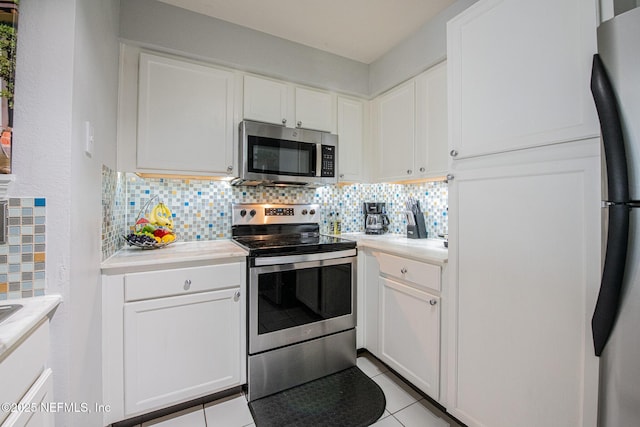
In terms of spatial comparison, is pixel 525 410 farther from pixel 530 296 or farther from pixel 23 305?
pixel 23 305

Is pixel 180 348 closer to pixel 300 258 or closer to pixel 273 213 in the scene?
pixel 300 258

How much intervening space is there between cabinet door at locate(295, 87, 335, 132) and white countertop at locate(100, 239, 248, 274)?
1.12m

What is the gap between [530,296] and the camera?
1.10 meters

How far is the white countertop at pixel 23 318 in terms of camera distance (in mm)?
638

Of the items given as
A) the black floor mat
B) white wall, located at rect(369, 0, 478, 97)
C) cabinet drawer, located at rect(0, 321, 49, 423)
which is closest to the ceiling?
white wall, located at rect(369, 0, 478, 97)

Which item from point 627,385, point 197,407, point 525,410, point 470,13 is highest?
point 470,13

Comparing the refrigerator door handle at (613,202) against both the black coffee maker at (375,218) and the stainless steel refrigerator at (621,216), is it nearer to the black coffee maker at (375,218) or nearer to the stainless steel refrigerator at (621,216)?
the stainless steel refrigerator at (621,216)

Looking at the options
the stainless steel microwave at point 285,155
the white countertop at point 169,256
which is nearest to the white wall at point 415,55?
the stainless steel microwave at point 285,155

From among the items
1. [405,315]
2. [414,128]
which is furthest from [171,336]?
[414,128]

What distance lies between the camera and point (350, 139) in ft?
7.91

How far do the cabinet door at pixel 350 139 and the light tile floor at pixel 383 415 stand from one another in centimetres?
161

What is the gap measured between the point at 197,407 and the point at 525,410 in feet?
5.41

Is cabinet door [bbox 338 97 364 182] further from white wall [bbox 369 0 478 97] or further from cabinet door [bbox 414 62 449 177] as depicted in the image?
cabinet door [bbox 414 62 449 177]

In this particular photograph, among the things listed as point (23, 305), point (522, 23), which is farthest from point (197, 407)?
point (522, 23)
